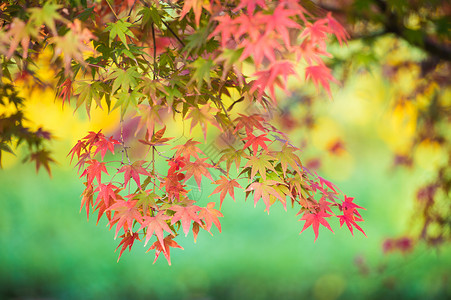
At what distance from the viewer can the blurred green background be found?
388 cm

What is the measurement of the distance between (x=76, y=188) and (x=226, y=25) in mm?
4018

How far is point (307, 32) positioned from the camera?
3.32 ft

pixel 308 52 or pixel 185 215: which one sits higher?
pixel 308 52

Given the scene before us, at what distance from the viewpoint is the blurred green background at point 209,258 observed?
3883mm

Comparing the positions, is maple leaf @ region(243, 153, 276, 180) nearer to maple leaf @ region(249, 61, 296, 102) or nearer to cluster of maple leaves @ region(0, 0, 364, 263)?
cluster of maple leaves @ region(0, 0, 364, 263)

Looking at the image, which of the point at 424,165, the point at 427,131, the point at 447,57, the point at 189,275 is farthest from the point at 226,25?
the point at 424,165

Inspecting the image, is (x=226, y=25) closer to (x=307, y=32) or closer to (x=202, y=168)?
(x=307, y=32)

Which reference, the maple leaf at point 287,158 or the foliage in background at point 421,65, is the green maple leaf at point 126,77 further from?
the foliage in background at point 421,65

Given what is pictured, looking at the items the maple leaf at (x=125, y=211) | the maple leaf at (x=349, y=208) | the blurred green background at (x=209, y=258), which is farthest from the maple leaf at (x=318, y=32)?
the blurred green background at (x=209, y=258)

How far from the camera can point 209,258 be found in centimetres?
414

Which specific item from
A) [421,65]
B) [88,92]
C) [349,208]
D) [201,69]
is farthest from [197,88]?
[421,65]

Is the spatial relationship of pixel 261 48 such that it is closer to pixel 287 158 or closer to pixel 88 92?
pixel 287 158

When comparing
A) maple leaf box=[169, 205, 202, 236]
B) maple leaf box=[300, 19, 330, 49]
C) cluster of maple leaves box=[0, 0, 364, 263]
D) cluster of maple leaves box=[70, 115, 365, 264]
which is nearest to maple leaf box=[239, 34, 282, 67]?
cluster of maple leaves box=[0, 0, 364, 263]

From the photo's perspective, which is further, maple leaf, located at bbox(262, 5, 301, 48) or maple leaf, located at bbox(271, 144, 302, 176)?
maple leaf, located at bbox(271, 144, 302, 176)
